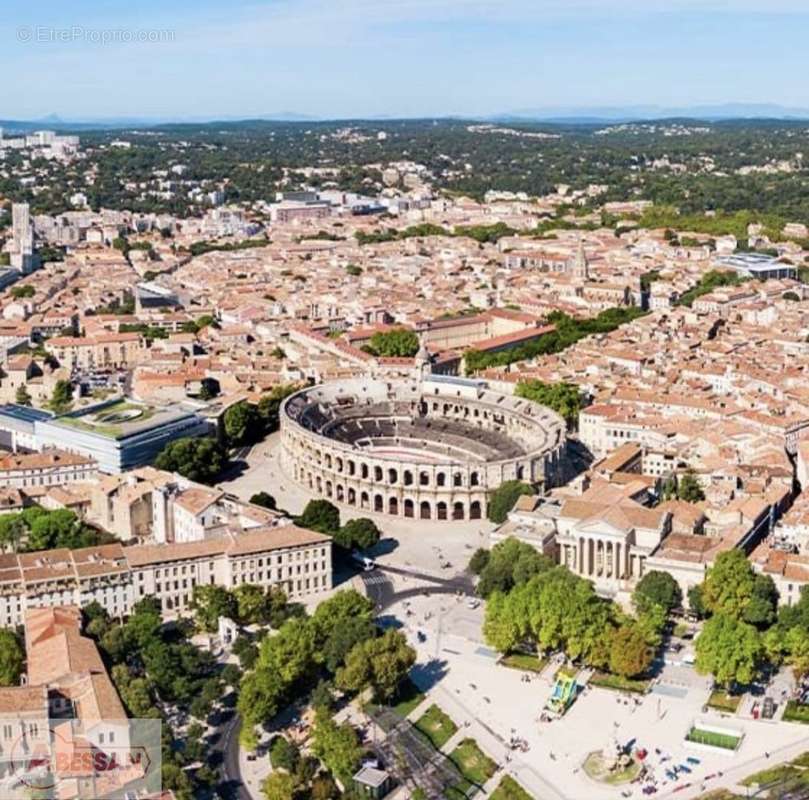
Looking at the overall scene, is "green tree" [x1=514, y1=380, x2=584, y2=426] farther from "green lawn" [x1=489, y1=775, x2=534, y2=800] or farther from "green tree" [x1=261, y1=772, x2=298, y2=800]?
"green tree" [x1=261, y1=772, x2=298, y2=800]

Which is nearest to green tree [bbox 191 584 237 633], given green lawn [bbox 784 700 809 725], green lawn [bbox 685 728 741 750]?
green lawn [bbox 685 728 741 750]

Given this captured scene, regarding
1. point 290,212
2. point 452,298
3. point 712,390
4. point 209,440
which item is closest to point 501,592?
point 209,440

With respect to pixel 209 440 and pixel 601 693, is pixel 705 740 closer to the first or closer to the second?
pixel 601 693

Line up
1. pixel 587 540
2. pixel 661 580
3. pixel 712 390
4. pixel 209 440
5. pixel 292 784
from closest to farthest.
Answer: pixel 292 784, pixel 661 580, pixel 587 540, pixel 209 440, pixel 712 390

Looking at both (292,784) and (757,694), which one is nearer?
(292,784)

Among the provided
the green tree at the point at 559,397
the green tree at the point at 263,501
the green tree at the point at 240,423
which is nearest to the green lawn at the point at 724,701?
the green tree at the point at 263,501

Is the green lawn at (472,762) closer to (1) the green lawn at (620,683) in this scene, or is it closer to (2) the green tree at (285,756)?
(2) the green tree at (285,756)
